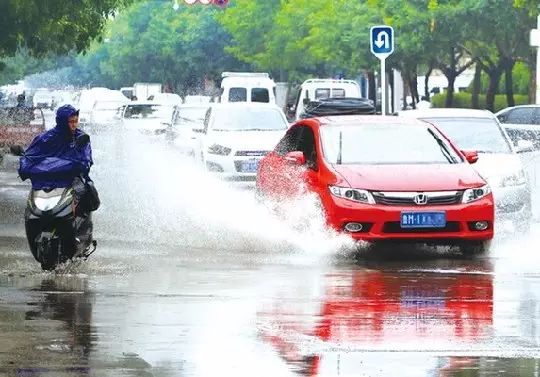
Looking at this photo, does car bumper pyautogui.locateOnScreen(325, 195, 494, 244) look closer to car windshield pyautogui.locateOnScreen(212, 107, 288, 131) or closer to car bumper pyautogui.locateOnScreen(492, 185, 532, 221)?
car bumper pyautogui.locateOnScreen(492, 185, 532, 221)

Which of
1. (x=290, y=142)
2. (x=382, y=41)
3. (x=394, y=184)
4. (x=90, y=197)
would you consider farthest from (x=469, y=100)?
(x=90, y=197)

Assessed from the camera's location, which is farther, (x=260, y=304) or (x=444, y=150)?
(x=444, y=150)

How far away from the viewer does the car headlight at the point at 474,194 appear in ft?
53.1

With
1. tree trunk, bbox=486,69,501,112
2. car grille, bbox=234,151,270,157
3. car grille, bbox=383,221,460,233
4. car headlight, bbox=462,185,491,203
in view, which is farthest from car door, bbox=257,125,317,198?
tree trunk, bbox=486,69,501,112

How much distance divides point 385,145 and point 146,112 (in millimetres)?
26478

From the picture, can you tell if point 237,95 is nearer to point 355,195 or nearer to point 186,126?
point 186,126

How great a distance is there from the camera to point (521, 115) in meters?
39.2

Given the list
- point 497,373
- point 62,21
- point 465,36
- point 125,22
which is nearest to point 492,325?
point 497,373

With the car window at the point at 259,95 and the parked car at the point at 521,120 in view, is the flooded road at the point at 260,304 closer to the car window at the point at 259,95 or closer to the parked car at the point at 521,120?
the parked car at the point at 521,120

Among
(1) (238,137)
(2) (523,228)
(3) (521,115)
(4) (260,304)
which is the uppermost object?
(4) (260,304)

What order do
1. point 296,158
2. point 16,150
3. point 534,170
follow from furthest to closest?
point 534,170 → point 296,158 → point 16,150

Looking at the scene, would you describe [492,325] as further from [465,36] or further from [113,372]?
[465,36]

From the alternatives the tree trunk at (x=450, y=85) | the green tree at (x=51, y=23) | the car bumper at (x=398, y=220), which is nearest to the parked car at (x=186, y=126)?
the green tree at (x=51, y=23)

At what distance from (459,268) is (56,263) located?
12.0ft
